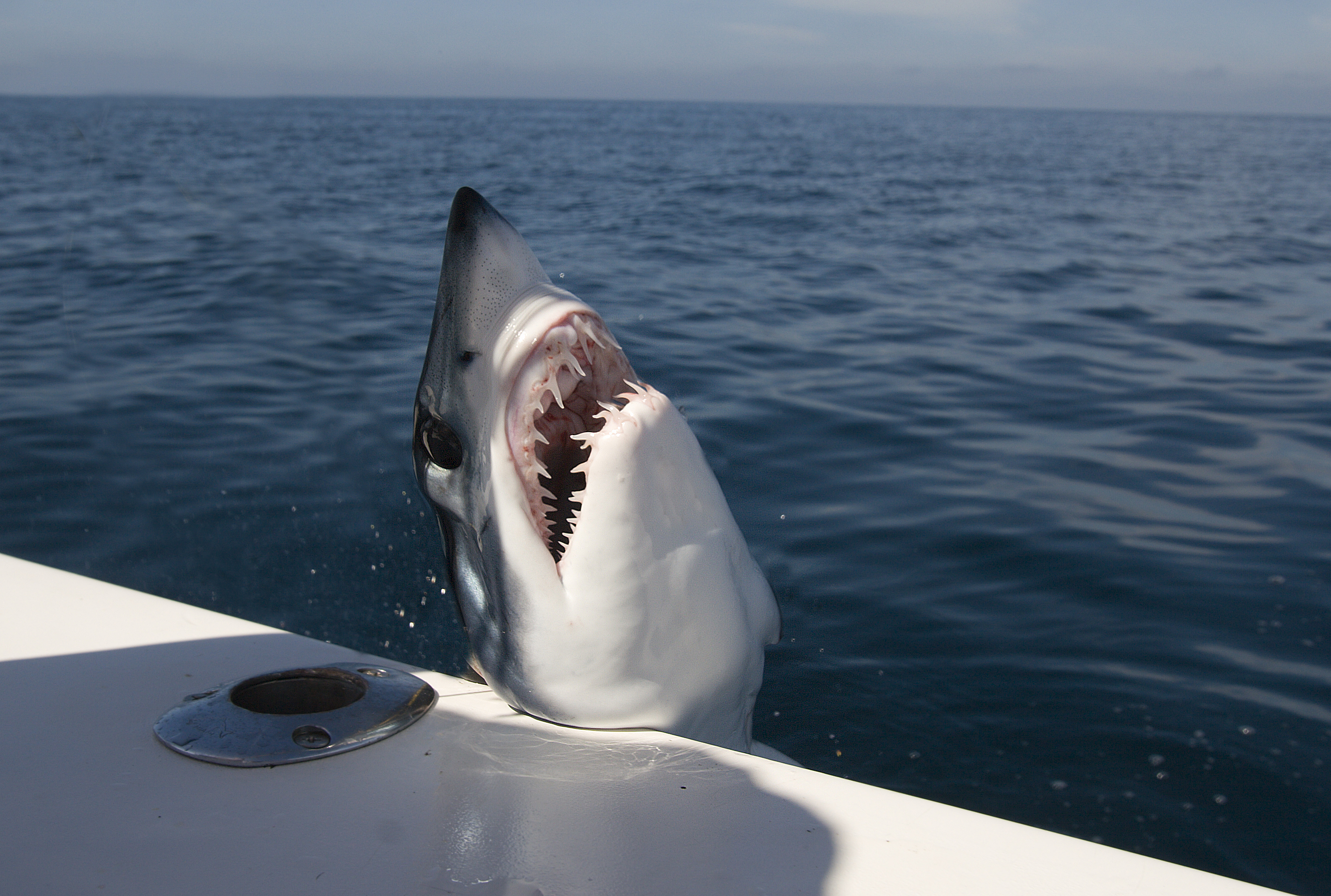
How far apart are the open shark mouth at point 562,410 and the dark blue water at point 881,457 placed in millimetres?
1604

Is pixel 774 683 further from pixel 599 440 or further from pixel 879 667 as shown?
pixel 599 440

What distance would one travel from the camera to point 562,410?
1857 mm

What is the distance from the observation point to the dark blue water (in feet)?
10.3

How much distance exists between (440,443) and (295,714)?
55 centimetres

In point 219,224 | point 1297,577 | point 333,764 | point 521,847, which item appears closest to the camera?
point 521,847

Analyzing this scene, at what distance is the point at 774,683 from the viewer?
3453mm

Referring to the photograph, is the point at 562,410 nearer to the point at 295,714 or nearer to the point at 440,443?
the point at 440,443

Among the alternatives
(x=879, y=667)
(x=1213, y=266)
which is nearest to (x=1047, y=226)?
(x=1213, y=266)

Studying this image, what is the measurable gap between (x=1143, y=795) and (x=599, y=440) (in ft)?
7.10

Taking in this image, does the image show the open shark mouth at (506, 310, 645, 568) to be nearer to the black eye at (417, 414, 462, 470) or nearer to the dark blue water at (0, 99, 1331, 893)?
the black eye at (417, 414, 462, 470)

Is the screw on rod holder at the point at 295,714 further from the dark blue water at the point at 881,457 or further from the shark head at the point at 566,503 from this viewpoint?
the dark blue water at the point at 881,457

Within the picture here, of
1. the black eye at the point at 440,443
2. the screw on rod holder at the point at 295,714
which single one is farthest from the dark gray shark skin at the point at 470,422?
the screw on rod holder at the point at 295,714

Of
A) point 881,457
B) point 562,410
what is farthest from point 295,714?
point 881,457

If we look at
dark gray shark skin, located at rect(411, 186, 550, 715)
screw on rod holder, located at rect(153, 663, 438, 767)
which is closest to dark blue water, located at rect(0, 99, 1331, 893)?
dark gray shark skin, located at rect(411, 186, 550, 715)
